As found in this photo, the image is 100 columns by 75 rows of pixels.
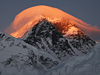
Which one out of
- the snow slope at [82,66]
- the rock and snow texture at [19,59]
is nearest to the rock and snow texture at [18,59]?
the rock and snow texture at [19,59]

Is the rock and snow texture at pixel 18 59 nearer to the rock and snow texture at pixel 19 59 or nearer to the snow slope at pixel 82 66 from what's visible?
the rock and snow texture at pixel 19 59

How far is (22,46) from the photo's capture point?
4297 cm

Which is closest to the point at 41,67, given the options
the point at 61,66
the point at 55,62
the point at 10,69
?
the point at 55,62

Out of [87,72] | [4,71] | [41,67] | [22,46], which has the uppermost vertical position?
[22,46]

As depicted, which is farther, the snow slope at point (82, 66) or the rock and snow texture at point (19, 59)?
the rock and snow texture at point (19, 59)

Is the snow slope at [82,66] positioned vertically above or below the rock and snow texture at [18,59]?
below

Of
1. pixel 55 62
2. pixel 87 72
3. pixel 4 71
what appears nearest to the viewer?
pixel 87 72

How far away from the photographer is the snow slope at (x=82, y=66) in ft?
52.6

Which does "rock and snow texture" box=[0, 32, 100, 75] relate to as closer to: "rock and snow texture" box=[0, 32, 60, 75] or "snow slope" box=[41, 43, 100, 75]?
"rock and snow texture" box=[0, 32, 60, 75]

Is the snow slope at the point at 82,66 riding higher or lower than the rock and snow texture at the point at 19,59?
lower

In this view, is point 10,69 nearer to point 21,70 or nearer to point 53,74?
point 21,70

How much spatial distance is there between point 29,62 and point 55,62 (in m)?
11.3

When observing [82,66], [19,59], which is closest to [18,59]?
[19,59]

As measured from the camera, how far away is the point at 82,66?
1631 cm
